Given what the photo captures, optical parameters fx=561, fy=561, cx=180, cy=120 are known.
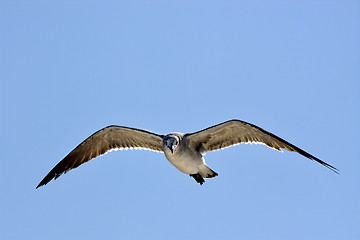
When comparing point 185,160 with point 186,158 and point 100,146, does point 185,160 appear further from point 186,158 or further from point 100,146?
point 100,146

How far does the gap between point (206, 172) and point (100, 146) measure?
10.9 feet

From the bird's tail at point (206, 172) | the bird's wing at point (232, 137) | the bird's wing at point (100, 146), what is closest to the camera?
the bird's wing at point (232, 137)

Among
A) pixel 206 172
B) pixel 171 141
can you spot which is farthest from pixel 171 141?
pixel 206 172

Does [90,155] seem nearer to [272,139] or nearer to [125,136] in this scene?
[125,136]

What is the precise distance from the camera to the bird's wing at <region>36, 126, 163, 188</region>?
16750 mm

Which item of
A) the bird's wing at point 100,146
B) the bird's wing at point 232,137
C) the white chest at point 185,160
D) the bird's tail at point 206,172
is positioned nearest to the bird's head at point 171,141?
the white chest at point 185,160

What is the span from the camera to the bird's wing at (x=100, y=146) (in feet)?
55.0

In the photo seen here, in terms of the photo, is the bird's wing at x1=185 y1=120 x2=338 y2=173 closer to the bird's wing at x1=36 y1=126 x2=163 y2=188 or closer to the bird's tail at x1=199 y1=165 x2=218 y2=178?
the bird's tail at x1=199 y1=165 x2=218 y2=178

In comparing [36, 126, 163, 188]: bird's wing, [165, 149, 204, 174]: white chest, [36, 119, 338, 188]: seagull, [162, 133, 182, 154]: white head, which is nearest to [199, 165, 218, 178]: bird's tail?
[36, 119, 338, 188]: seagull

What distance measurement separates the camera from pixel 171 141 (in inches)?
591

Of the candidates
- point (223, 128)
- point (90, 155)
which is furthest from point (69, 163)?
point (223, 128)

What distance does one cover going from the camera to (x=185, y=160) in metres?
15.6

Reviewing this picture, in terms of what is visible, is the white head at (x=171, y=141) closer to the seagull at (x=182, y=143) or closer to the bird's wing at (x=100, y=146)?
the seagull at (x=182, y=143)

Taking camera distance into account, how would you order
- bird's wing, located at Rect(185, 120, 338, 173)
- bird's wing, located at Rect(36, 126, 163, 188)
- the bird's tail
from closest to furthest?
bird's wing, located at Rect(185, 120, 338, 173), the bird's tail, bird's wing, located at Rect(36, 126, 163, 188)
